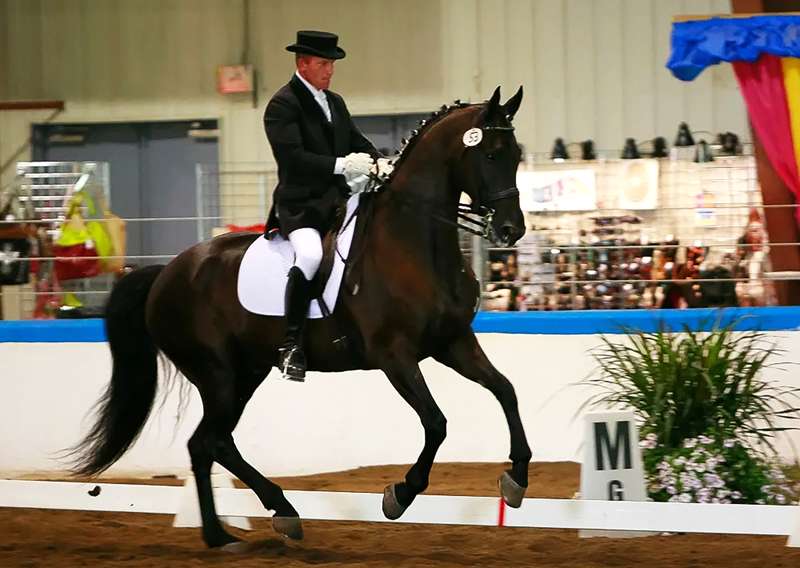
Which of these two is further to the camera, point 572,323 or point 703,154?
point 703,154

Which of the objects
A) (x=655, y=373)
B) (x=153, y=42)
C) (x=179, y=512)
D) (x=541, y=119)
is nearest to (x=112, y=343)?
(x=179, y=512)

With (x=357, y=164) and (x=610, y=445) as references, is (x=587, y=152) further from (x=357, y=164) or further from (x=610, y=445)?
(x=357, y=164)

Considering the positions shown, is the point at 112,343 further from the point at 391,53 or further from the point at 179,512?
the point at 391,53

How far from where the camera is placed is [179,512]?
524 centimetres

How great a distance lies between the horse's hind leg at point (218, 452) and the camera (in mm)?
4863

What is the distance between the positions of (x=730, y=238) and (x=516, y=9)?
4635 millimetres

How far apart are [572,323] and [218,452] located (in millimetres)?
2512

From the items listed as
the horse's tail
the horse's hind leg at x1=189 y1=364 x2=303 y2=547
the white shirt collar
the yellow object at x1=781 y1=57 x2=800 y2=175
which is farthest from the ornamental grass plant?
the yellow object at x1=781 y1=57 x2=800 y2=175

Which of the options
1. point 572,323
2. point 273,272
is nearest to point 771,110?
point 572,323

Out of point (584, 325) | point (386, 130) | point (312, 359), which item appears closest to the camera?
point (312, 359)

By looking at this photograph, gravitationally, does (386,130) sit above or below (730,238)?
above

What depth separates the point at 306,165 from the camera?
471 cm

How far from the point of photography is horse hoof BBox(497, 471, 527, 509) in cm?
436

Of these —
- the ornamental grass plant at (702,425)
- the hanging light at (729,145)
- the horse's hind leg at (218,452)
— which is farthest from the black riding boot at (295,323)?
the hanging light at (729,145)
